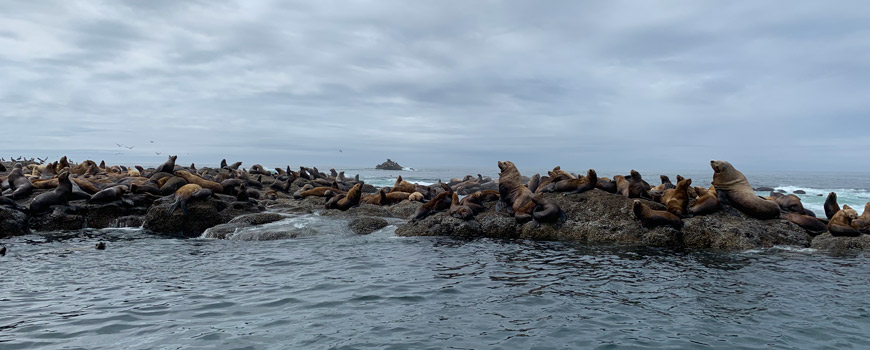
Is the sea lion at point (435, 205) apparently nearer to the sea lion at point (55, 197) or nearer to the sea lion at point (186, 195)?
the sea lion at point (186, 195)

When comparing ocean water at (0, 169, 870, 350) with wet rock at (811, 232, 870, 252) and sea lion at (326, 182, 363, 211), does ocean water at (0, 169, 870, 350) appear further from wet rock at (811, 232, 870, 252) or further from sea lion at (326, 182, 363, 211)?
sea lion at (326, 182, 363, 211)

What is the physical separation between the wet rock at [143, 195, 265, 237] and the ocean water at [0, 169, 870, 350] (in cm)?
299

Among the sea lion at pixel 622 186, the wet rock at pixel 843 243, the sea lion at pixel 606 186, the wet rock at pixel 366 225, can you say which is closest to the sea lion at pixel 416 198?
the wet rock at pixel 366 225

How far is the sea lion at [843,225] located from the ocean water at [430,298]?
3.80ft

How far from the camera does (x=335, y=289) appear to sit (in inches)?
338

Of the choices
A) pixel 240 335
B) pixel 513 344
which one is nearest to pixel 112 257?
pixel 240 335

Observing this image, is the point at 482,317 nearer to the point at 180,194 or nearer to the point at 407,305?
the point at 407,305

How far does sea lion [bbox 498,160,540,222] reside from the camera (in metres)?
14.9

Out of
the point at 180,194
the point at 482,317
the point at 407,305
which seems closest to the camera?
the point at 482,317

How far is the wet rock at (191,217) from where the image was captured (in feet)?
51.7

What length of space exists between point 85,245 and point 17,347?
26.0ft

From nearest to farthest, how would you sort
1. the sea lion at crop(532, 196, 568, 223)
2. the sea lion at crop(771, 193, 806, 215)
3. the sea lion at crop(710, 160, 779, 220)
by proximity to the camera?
1. the sea lion at crop(710, 160, 779, 220)
2. the sea lion at crop(532, 196, 568, 223)
3. the sea lion at crop(771, 193, 806, 215)

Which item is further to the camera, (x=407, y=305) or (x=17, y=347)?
(x=407, y=305)

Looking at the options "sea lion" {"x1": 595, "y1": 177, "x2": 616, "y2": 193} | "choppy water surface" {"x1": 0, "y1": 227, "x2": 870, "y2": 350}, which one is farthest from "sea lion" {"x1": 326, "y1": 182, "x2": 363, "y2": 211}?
"sea lion" {"x1": 595, "y1": 177, "x2": 616, "y2": 193}
